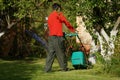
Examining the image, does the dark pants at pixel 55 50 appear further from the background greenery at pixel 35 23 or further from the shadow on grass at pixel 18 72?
the shadow on grass at pixel 18 72

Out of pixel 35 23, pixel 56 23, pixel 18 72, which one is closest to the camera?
pixel 56 23

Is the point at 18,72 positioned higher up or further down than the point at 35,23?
further down

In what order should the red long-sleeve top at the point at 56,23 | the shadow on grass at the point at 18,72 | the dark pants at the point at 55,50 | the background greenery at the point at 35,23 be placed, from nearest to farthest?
the shadow on grass at the point at 18,72 < the background greenery at the point at 35,23 < the red long-sleeve top at the point at 56,23 < the dark pants at the point at 55,50

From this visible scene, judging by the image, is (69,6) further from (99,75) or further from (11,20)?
(11,20)

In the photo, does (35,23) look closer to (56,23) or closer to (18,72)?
(18,72)

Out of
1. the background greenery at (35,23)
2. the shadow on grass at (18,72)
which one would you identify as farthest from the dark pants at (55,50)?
the shadow on grass at (18,72)

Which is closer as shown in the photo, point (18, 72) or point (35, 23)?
point (18, 72)

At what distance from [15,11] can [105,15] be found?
687cm

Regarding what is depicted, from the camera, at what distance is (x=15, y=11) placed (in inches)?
877

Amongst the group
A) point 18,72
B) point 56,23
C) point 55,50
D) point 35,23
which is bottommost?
point 18,72

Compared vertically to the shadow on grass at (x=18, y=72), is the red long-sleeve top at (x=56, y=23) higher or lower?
higher

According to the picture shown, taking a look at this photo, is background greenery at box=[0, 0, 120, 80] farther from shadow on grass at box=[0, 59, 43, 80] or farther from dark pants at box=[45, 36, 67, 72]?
dark pants at box=[45, 36, 67, 72]

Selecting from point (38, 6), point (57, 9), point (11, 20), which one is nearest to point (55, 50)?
point (57, 9)

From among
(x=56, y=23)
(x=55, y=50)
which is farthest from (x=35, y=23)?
(x=56, y=23)
